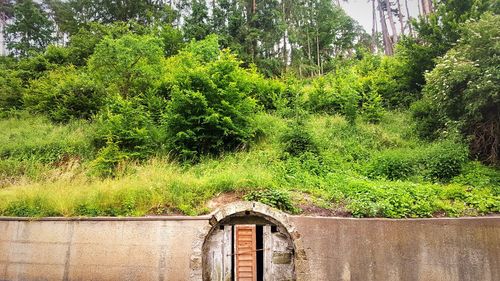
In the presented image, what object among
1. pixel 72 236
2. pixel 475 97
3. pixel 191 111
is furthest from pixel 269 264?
pixel 475 97

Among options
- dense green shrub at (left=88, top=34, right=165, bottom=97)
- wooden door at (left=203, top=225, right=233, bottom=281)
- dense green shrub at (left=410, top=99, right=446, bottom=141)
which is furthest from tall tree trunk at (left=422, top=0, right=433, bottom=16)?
wooden door at (left=203, top=225, right=233, bottom=281)

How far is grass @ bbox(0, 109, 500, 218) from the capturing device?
341 inches

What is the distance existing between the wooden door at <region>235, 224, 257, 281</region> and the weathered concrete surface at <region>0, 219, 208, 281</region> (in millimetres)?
919

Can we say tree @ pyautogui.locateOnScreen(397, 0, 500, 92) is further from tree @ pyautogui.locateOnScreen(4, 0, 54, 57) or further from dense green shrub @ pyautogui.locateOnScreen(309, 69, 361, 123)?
tree @ pyautogui.locateOnScreen(4, 0, 54, 57)

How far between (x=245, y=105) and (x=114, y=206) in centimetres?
568

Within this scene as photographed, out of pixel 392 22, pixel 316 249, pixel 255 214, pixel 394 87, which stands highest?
pixel 392 22

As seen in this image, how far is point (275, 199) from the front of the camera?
8.58 meters

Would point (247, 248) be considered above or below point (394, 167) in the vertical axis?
below

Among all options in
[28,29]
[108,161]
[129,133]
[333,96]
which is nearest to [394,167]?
[333,96]

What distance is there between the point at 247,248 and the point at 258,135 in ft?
18.4

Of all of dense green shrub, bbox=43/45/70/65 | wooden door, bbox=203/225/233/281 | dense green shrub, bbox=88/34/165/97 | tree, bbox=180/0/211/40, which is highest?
tree, bbox=180/0/211/40

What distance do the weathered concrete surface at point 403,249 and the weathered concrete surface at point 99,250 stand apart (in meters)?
2.92

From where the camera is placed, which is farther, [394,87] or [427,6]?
[427,6]

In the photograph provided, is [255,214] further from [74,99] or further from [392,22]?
[392,22]
